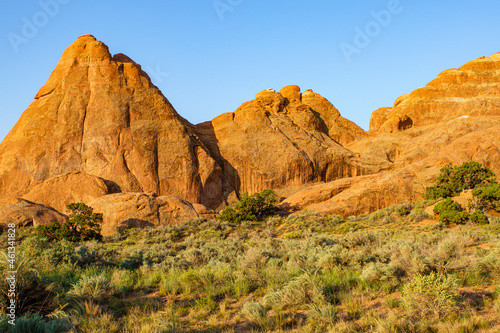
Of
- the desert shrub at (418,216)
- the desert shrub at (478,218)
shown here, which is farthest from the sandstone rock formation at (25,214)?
the desert shrub at (478,218)

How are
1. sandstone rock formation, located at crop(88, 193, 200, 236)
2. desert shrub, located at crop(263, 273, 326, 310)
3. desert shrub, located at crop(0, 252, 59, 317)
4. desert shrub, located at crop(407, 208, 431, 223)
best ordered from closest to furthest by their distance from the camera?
desert shrub, located at crop(0, 252, 59, 317)
desert shrub, located at crop(263, 273, 326, 310)
desert shrub, located at crop(407, 208, 431, 223)
sandstone rock formation, located at crop(88, 193, 200, 236)

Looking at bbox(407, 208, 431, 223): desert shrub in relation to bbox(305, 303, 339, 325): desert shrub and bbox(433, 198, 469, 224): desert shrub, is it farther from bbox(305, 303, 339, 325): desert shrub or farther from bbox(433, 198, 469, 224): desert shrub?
bbox(305, 303, 339, 325): desert shrub

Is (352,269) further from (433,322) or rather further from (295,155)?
(295,155)

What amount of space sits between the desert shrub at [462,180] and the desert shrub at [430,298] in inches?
802

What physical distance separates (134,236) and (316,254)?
14544 mm

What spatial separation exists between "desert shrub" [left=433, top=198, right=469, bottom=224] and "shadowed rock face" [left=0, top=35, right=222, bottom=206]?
25398mm

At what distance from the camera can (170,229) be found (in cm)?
2227

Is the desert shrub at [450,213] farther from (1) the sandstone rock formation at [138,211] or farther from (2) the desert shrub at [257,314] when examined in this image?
(1) the sandstone rock formation at [138,211]

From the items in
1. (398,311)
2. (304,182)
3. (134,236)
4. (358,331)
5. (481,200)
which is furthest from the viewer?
(304,182)

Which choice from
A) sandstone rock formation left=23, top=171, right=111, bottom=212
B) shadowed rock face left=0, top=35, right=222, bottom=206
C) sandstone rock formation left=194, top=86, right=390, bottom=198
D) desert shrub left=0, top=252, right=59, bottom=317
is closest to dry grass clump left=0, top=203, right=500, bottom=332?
desert shrub left=0, top=252, right=59, bottom=317

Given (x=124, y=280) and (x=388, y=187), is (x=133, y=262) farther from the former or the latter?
(x=388, y=187)

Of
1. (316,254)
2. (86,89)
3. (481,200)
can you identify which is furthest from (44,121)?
(481,200)

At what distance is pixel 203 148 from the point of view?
140 feet

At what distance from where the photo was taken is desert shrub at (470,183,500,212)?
1900 centimetres
